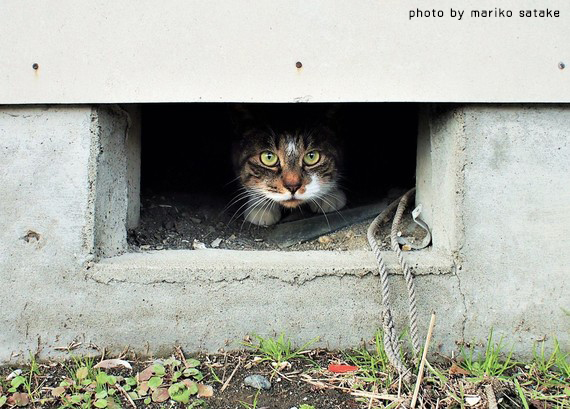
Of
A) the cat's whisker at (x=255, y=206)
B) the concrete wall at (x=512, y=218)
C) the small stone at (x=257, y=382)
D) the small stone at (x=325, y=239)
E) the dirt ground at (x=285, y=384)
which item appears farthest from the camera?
the cat's whisker at (x=255, y=206)

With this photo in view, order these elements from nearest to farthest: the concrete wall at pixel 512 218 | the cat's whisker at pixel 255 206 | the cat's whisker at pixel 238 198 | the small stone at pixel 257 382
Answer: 1. the small stone at pixel 257 382
2. the concrete wall at pixel 512 218
3. the cat's whisker at pixel 255 206
4. the cat's whisker at pixel 238 198

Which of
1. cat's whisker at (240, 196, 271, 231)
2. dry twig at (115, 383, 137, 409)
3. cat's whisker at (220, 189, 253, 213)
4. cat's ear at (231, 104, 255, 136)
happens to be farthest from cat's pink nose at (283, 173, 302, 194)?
dry twig at (115, 383, 137, 409)

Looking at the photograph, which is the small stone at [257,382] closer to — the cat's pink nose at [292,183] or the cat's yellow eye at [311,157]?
the cat's pink nose at [292,183]

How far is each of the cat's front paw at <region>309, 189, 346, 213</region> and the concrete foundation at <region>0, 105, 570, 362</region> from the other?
1033 mm

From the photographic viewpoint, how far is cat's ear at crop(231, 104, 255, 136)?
3.88m

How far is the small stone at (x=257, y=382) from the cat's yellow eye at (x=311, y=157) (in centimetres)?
148

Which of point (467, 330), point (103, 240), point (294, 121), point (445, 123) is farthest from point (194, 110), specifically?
point (467, 330)

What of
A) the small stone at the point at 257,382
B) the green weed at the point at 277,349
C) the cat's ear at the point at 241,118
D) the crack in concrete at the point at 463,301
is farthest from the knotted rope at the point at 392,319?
the cat's ear at the point at 241,118

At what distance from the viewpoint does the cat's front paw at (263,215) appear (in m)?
3.84

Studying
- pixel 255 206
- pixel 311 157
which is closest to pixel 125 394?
pixel 255 206
